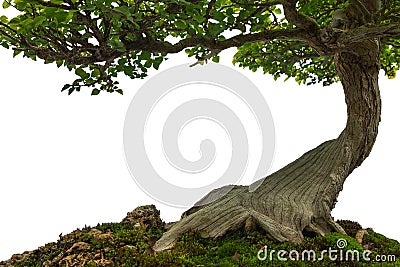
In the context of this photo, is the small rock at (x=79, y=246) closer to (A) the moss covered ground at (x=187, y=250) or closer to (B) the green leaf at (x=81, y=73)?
(A) the moss covered ground at (x=187, y=250)

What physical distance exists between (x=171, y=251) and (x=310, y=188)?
255cm

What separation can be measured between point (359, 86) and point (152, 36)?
11.5ft

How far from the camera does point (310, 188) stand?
666 centimetres

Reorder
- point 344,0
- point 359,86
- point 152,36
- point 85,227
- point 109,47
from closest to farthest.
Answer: point 109,47 → point 152,36 → point 85,227 → point 344,0 → point 359,86

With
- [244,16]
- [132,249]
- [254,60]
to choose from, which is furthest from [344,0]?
[132,249]

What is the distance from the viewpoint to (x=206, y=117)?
533cm

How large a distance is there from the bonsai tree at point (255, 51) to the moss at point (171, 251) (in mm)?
189

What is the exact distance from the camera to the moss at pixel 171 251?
4816 mm

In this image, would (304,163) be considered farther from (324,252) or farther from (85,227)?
(85,227)

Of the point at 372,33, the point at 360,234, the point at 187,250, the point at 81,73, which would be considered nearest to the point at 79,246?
the point at 187,250

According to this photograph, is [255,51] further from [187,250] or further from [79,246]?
[79,246]

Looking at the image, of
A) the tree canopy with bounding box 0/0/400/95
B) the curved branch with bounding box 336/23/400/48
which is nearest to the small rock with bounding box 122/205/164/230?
the tree canopy with bounding box 0/0/400/95

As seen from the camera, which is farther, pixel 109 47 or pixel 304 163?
pixel 304 163

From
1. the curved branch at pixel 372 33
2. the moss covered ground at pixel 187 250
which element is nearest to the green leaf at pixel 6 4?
the moss covered ground at pixel 187 250
